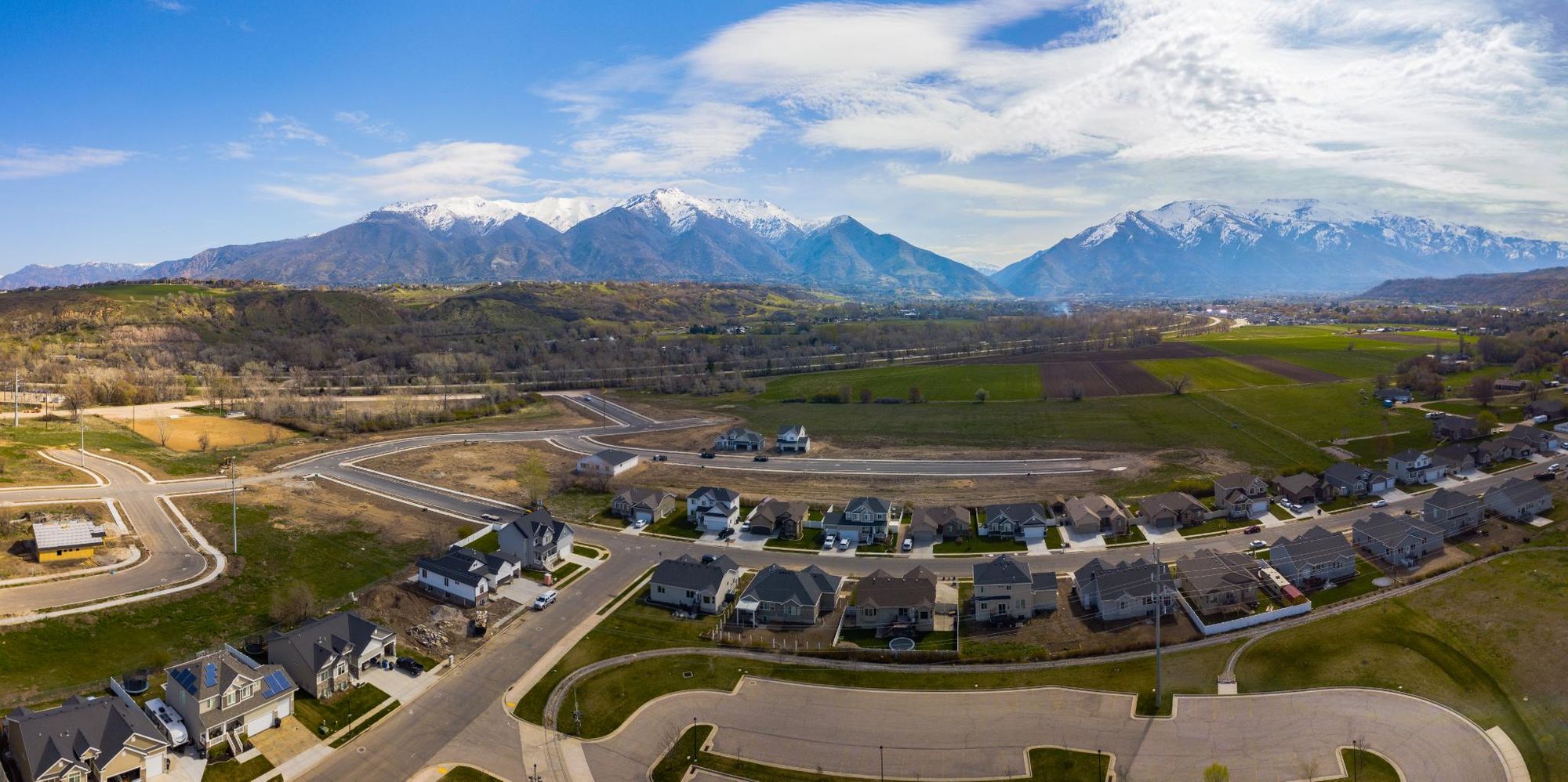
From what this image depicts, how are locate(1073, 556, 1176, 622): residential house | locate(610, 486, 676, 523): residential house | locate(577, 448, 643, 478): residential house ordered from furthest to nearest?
1. locate(577, 448, 643, 478): residential house
2. locate(610, 486, 676, 523): residential house
3. locate(1073, 556, 1176, 622): residential house

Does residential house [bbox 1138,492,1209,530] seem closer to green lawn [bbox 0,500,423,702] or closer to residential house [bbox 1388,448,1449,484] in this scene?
residential house [bbox 1388,448,1449,484]

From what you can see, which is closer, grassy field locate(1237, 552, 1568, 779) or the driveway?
the driveway

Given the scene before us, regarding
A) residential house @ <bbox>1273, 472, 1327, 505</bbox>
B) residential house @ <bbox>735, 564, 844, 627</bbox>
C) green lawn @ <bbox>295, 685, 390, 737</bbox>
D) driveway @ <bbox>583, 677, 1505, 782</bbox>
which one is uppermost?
residential house @ <bbox>1273, 472, 1327, 505</bbox>

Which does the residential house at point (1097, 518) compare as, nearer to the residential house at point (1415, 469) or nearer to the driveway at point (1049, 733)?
the driveway at point (1049, 733)

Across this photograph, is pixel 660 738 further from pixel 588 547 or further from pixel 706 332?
pixel 706 332

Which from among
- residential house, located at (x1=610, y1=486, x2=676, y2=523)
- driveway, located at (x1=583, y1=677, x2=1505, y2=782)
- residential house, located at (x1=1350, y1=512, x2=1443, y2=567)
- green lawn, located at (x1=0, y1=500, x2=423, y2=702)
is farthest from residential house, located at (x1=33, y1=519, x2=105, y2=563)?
residential house, located at (x1=1350, y1=512, x2=1443, y2=567)

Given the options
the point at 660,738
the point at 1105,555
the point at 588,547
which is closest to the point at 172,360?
the point at 588,547
